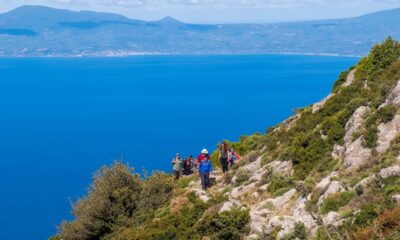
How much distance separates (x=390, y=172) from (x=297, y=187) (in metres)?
4.03

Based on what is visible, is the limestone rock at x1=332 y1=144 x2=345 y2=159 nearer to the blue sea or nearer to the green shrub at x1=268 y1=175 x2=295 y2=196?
the green shrub at x1=268 y1=175 x2=295 y2=196

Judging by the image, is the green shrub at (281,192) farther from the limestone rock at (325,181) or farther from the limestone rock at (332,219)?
the limestone rock at (332,219)

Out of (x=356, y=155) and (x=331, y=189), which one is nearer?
(x=331, y=189)

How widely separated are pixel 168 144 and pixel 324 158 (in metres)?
91.0

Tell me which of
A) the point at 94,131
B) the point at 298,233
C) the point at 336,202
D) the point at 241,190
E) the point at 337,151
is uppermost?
the point at 337,151

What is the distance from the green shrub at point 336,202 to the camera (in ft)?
45.2

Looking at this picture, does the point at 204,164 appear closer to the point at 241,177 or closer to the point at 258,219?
the point at 241,177

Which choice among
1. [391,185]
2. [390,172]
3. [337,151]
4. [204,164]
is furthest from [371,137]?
[204,164]

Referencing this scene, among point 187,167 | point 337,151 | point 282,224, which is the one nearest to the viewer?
point 282,224

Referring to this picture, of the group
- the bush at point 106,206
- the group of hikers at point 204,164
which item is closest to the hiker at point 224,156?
the group of hikers at point 204,164

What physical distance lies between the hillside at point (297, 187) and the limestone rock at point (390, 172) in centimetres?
3

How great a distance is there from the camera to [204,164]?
21.1 m

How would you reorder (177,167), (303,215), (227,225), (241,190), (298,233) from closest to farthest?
(298,233)
(303,215)
(227,225)
(241,190)
(177,167)

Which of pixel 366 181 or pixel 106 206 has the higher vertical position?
pixel 366 181
